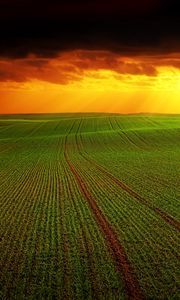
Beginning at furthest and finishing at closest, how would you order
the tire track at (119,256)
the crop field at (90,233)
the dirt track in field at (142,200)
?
the dirt track in field at (142,200) < the crop field at (90,233) < the tire track at (119,256)

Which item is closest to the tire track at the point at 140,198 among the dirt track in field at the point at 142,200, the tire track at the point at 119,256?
the dirt track in field at the point at 142,200

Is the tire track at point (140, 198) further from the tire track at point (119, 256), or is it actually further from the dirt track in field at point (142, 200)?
the tire track at point (119, 256)

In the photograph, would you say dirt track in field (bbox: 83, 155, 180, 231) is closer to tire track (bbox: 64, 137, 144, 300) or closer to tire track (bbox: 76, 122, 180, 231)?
tire track (bbox: 76, 122, 180, 231)

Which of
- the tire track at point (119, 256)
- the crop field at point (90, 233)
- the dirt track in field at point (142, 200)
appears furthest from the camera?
the dirt track in field at point (142, 200)

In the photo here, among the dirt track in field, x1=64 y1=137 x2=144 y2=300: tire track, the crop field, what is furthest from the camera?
the dirt track in field

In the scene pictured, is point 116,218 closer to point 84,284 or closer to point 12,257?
point 12,257

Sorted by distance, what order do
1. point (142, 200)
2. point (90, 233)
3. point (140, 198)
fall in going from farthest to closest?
point (140, 198) → point (142, 200) → point (90, 233)

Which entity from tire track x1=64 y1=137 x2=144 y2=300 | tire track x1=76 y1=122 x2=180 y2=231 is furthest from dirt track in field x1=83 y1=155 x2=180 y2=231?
tire track x1=64 y1=137 x2=144 y2=300

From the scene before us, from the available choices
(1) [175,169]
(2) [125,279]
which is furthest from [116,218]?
(1) [175,169]

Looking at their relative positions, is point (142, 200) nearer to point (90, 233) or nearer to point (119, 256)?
point (90, 233)

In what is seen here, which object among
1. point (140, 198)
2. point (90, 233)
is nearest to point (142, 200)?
point (140, 198)

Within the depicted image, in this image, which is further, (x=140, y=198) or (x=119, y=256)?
(x=140, y=198)

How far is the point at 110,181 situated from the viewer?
78.8 feet

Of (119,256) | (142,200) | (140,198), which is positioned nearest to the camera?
(119,256)
